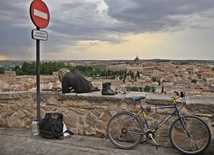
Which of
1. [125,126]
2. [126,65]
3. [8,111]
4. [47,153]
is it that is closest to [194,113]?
[125,126]

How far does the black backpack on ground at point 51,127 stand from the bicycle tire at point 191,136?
177 cm

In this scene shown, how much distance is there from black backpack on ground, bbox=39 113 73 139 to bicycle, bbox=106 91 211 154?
2.79 ft

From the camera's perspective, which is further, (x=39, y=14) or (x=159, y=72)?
(x=159, y=72)

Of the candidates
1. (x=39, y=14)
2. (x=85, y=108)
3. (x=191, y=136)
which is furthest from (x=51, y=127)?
(x=191, y=136)

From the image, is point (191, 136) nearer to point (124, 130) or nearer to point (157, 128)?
point (157, 128)

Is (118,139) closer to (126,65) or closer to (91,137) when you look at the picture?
(91,137)

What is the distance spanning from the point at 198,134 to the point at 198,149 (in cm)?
20

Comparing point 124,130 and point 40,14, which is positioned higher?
point 40,14

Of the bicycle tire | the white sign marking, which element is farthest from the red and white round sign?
the bicycle tire

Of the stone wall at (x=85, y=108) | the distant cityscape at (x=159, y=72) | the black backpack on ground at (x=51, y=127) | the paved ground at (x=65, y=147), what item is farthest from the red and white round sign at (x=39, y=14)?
the distant cityscape at (x=159, y=72)

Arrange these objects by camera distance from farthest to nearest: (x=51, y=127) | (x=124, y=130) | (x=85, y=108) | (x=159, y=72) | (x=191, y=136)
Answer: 1. (x=159, y=72)
2. (x=85, y=108)
3. (x=51, y=127)
4. (x=124, y=130)
5. (x=191, y=136)

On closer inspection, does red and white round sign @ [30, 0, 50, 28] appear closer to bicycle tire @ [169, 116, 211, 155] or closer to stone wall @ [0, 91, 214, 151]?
stone wall @ [0, 91, 214, 151]

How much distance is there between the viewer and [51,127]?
358cm

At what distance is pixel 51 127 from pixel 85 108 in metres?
0.64
